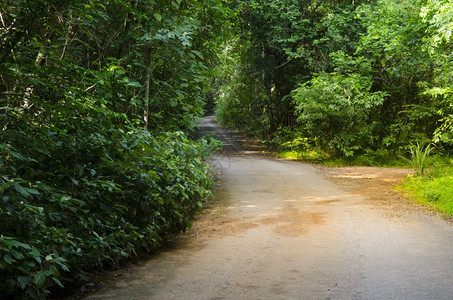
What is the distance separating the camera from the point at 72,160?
15.7 feet

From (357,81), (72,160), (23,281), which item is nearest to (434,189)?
(357,81)

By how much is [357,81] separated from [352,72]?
Result: 4.86ft

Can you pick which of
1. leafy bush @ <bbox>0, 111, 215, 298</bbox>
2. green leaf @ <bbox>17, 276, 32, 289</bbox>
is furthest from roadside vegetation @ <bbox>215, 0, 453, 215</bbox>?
green leaf @ <bbox>17, 276, 32, 289</bbox>

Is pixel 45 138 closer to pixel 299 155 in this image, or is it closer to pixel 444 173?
pixel 444 173

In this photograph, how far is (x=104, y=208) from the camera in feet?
16.6

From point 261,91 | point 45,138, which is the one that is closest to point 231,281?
point 45,138

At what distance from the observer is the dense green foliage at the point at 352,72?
14352 mm

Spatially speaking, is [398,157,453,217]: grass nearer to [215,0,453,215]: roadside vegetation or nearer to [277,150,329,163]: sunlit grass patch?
[215,0,453,215]: roadside vegetation

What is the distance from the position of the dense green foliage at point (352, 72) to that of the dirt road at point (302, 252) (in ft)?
19.3

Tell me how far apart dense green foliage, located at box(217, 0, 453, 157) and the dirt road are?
231 inches

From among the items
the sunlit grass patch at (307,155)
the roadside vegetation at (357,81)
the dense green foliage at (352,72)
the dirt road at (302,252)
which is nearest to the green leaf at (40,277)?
the dirt road at (302,252)

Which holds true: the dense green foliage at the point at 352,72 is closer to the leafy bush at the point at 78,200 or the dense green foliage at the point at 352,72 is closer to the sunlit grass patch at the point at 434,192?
the sunlit grass patch at the point at 434,192

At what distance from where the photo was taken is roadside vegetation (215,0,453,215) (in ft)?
44.8

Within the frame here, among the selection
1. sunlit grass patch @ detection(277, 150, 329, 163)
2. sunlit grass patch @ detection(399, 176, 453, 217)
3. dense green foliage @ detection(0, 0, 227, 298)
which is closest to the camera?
dense green foliage @ detection(0, 0, 227, 298)
